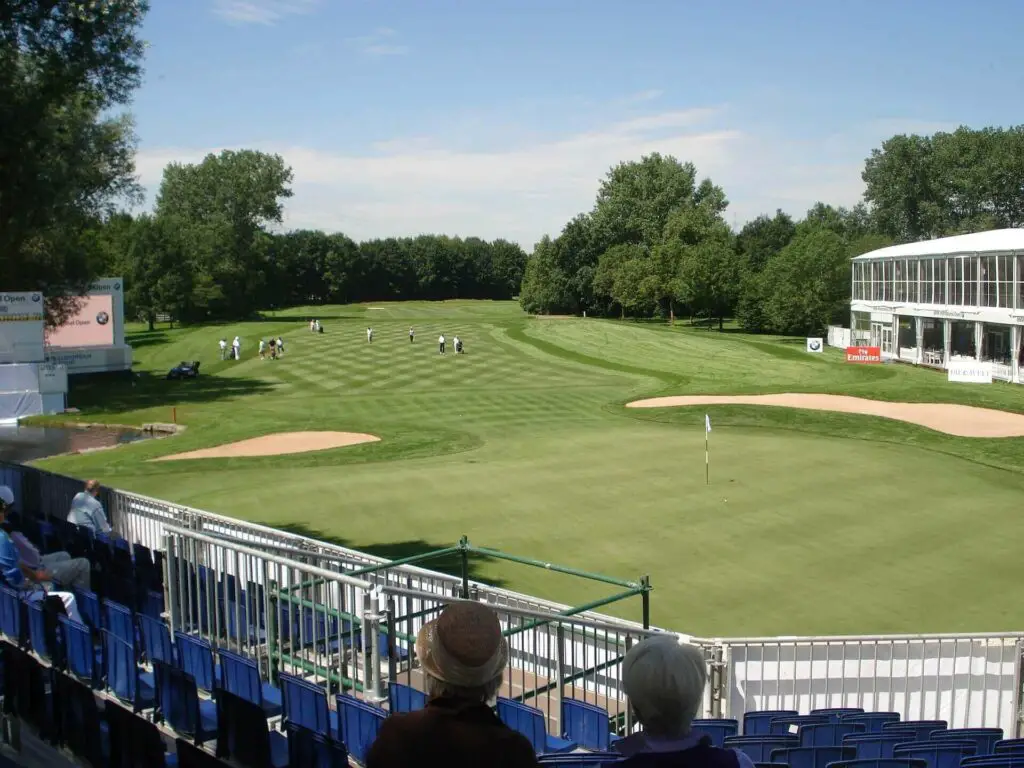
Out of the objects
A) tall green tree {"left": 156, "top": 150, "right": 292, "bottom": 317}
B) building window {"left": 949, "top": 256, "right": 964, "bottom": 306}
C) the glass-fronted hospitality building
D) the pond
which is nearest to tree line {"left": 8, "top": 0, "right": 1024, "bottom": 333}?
tall green tree {"left": 156, "top": 150, "right": 292, "bottom": 317}

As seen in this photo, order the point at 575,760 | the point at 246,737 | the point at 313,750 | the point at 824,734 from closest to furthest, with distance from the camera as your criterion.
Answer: the point at 575,760
the point at 313,750
the point at 246,737
the point at 824,734

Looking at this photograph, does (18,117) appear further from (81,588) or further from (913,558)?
(913,558)

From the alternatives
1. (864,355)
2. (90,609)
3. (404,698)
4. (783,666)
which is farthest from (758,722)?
(864,355)

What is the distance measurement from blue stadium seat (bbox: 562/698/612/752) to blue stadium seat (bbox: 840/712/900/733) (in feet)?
6.68

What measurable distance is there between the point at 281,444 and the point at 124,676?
1030 inches

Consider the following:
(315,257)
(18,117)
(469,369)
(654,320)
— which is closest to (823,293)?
(654,320)

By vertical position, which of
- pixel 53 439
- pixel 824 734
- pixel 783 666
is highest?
pixel 824 734

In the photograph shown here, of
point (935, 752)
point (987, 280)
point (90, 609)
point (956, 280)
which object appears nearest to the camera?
point (935, 752)

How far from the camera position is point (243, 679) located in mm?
7945

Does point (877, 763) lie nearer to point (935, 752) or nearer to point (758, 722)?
point (935, 752)

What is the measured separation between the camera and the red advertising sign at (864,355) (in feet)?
207

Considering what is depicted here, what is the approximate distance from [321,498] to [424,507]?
108 inches

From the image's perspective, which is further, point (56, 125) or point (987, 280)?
point (987, 280)

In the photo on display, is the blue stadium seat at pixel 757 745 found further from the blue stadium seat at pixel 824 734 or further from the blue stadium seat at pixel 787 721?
the blue stadium seat at pixel 787 721
